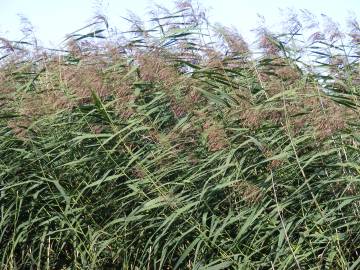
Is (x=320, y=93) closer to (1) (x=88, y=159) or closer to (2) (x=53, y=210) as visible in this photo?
(1) (x=88, y=159)

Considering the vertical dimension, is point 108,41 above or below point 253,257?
above

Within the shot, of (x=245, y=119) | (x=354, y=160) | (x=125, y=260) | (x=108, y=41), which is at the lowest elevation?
(x=125, y=260)

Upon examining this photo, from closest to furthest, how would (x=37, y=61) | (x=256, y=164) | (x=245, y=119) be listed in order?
1. (x=256, y=164)
2. (x=245, y=119)
3. (x=37, y=61)

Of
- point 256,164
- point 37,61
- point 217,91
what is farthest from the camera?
point 37,61

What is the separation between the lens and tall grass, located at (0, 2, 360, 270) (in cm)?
419

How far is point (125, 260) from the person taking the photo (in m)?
4.76

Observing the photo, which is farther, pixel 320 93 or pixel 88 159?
pixel 88 159

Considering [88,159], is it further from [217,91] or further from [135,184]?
[217,91]

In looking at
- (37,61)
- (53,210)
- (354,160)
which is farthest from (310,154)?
(37,61)

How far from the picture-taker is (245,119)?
448cm

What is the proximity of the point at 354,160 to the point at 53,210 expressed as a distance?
223cm

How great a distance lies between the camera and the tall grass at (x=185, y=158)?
4.19 m

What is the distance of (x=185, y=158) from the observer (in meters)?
4.69

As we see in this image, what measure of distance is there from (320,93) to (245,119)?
509 mm
